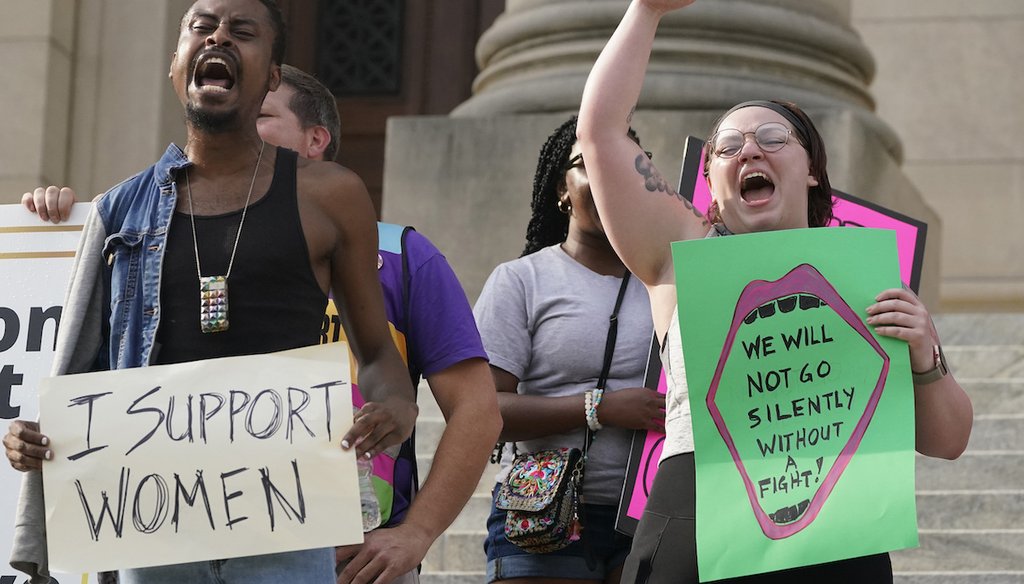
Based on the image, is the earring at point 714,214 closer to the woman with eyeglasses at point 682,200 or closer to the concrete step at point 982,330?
the woman with eyeglasses at point 682,200

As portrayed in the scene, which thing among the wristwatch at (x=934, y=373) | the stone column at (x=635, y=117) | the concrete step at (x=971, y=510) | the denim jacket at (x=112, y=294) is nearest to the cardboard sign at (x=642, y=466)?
the wristwatch at (x=934, y=373)

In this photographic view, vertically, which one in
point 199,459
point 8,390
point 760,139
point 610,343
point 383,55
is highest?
point 383,55

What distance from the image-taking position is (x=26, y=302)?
4234 mm

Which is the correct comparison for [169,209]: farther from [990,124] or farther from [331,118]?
[990,124]

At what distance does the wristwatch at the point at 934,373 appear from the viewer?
314cm

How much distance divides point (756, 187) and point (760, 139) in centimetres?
9

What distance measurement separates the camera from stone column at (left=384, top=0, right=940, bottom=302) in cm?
802

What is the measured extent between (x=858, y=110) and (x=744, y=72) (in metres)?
0.57

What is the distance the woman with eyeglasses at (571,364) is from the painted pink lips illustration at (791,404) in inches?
35.3

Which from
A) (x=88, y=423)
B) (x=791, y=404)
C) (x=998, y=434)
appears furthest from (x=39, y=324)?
(x=998, y=434)

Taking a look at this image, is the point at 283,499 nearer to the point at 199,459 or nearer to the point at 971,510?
the point at 199,459

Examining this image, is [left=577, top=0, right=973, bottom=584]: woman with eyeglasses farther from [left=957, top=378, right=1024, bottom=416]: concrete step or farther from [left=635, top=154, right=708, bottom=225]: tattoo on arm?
[left=957, top=378, right=1024, bottom=416]: concrete step

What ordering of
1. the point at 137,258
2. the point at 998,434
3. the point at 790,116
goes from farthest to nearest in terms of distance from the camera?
the point at 998,434 → the point at 790,116 → the point at 137,258

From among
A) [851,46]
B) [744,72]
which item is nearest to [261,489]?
[744,72]
